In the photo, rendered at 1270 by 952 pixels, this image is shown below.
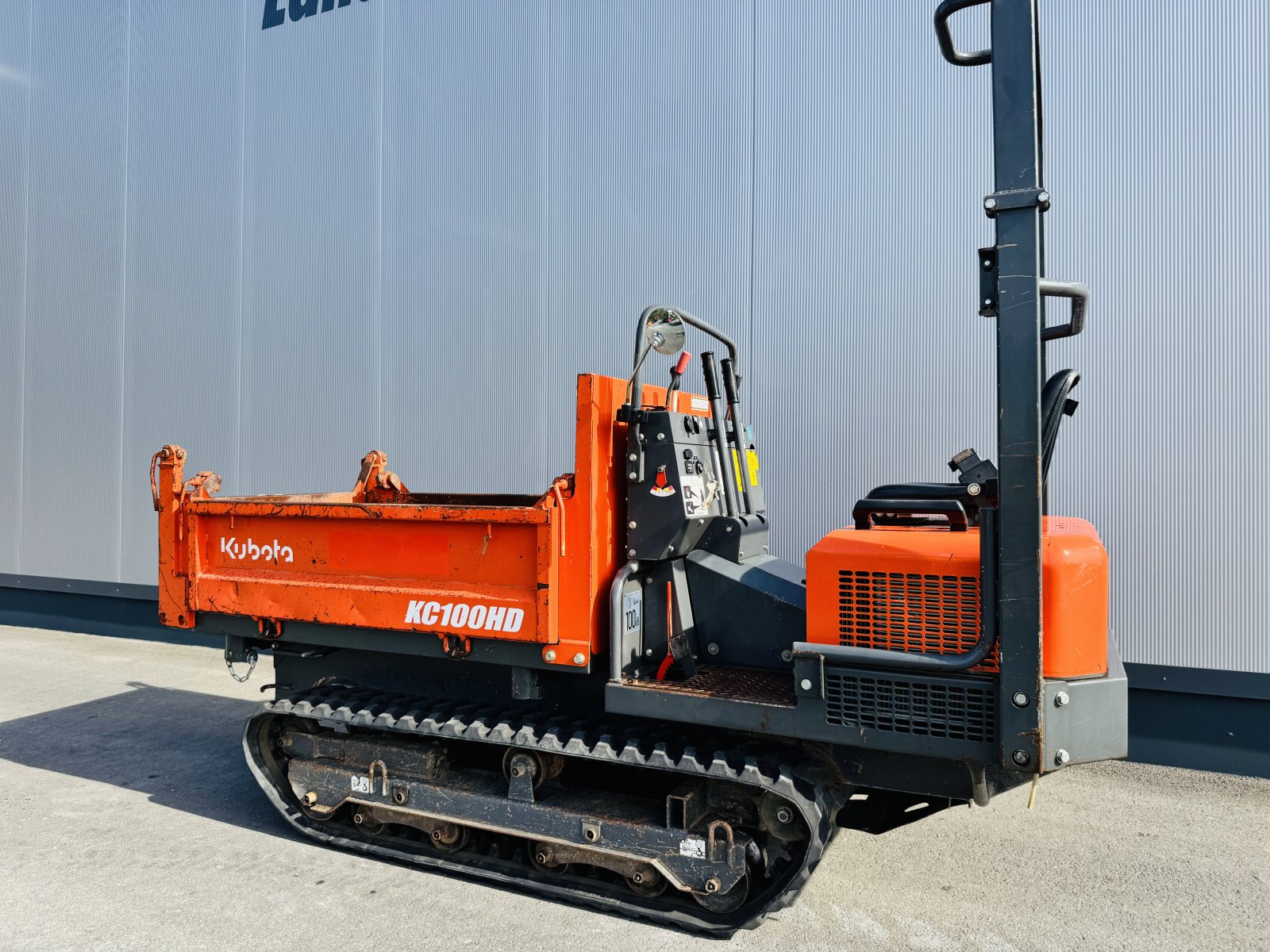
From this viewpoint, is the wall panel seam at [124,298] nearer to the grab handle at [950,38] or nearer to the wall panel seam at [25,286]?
the wall panel seam at [25,286]

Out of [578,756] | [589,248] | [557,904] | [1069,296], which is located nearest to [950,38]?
[1069,296]

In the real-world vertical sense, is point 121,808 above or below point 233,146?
below

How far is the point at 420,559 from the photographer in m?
4.07

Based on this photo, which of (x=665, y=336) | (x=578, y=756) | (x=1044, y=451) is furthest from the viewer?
(x=665, y=336)

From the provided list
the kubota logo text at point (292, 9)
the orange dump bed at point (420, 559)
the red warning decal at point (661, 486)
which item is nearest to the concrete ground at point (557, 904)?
the orange dump bed at point (420, 559)

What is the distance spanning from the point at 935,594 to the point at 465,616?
193 cm

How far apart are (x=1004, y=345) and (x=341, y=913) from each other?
10.9 ft

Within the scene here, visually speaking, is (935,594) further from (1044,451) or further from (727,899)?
(727,899)

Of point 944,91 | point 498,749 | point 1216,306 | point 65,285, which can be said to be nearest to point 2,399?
point 65,285

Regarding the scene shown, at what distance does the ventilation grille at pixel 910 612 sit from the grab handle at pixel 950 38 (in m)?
1.77

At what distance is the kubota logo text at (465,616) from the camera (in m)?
3.82

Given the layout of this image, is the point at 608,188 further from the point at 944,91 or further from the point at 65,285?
the point at 65,285

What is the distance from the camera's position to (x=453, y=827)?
13.5 ft

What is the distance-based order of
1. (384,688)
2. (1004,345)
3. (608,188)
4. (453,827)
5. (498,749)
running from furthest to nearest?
(608,188)
(384,688)
(498,749)
(453,827)
(1004,345)
